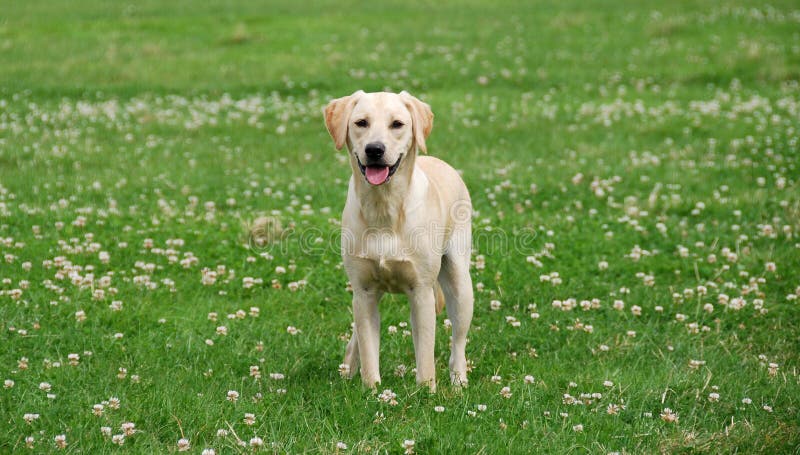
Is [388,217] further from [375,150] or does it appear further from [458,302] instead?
[458,302]

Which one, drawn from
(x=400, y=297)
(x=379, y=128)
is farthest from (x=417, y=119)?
(x=400, y=297)

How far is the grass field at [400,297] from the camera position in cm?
574

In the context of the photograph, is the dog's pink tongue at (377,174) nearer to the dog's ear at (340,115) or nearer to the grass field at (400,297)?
the dog's ear at (340,115)

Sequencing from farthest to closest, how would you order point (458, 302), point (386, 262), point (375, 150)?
point (458, 302), point (386, 262), point (375, 150)

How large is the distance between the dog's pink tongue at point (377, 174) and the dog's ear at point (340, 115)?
0.31 meters

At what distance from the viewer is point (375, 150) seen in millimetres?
5648

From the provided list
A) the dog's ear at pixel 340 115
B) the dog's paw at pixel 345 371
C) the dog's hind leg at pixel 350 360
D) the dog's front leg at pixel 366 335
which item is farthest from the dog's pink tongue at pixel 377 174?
the dog's paw at pixel 345 371

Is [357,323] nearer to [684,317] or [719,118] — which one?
[684,317]

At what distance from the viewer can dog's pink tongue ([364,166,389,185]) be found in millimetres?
5699

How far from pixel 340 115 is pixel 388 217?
752mm

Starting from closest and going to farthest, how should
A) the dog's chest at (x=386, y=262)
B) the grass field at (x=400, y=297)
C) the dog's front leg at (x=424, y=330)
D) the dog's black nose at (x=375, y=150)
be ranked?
1. the dog's black nose at (x=375, y=150)
2. the grass field at (x=400, y=297)
3. the dog's chest at (x=386, y=262)
4. the dog's front leg at (x=424, y=330)

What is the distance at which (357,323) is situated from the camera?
6191mm

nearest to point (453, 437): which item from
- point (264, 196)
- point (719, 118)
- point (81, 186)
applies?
point (264, 196)

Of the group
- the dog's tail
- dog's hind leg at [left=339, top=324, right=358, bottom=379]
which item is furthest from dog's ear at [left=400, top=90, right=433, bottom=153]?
dog's hind leg at [left=339, top=324, right=358, bottom=379]
